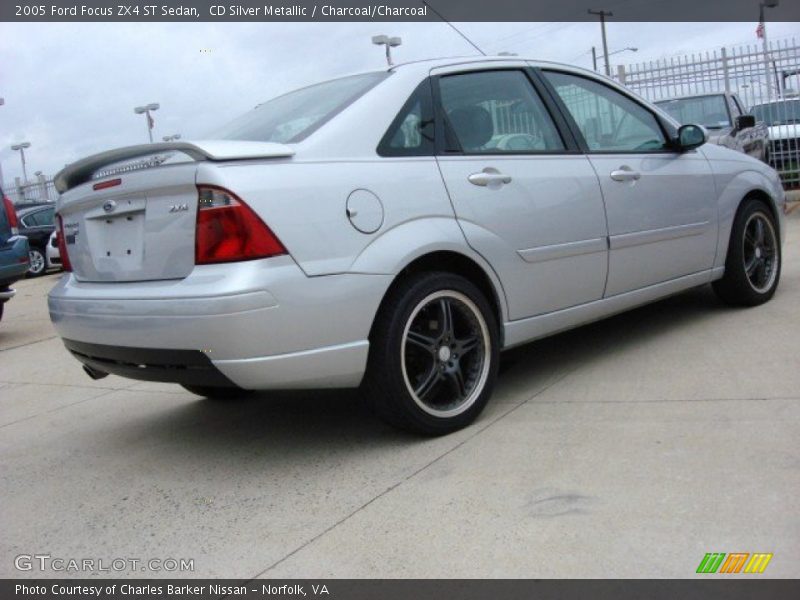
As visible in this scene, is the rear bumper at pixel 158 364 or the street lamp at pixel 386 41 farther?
the street lamp at pixel 386 41

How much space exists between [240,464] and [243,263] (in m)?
1.00

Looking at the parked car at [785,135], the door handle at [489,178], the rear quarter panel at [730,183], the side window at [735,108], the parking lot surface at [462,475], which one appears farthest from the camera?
the parked car at [785,135]

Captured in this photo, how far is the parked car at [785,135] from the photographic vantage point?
13430 mm

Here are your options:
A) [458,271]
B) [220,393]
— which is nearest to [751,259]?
[458,271]

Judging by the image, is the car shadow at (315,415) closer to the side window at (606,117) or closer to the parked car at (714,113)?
the side window at (606,117)

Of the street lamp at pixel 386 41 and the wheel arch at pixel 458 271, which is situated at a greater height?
the street lamp at pixel 386 41

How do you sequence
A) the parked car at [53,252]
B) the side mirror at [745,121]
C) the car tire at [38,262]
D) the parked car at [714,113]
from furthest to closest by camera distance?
the car tire at [38,262]
the parked car at [53,252]
the parked car at [714,113]
the side mirror at [745,121]

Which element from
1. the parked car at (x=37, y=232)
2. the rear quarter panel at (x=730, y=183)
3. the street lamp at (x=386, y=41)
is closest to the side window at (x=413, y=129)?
the rear quarter panel at (x=730, y=183)

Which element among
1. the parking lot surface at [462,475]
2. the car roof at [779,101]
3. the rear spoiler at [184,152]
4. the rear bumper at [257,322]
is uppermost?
the car roof at [779,101]

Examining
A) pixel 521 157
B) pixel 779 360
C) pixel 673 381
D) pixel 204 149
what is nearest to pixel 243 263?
pixel 204 149

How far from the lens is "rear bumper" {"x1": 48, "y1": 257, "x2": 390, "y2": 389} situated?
2855mm

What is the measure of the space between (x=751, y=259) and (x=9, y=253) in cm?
666

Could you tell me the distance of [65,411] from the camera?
15.3ft
